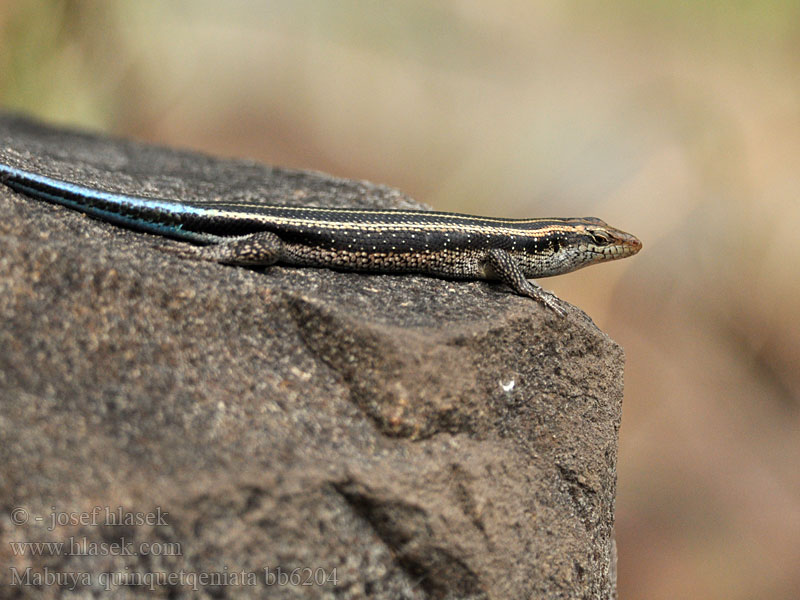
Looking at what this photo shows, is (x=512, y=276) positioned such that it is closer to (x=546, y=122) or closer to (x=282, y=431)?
(x=282, y=431)

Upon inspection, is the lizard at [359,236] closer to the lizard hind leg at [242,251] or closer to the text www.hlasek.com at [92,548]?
the lizard hind leg at [242,251]

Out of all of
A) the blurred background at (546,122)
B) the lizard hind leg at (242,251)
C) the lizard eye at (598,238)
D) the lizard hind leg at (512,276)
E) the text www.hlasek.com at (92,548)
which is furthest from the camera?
the blurred background at (546,122)

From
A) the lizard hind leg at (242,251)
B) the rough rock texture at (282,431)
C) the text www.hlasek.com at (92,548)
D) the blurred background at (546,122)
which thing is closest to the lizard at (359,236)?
the lizard hind leg at (242,251)

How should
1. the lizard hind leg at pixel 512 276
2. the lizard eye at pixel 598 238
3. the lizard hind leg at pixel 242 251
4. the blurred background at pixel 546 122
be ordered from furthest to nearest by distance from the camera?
the blurred background at pixel 546 122, the lizard eye at pixel 598 238, the lizard hind leg at pixel 512 276, the lizard hind leg at pixel 242 251

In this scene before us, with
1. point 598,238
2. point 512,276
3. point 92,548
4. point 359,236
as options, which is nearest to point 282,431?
point 92,548

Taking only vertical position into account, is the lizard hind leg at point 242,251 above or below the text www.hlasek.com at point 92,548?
above

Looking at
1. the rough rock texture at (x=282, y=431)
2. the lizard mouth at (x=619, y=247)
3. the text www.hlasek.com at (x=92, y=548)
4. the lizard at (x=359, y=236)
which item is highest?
the lizard mouth at (x=619, y=247)
